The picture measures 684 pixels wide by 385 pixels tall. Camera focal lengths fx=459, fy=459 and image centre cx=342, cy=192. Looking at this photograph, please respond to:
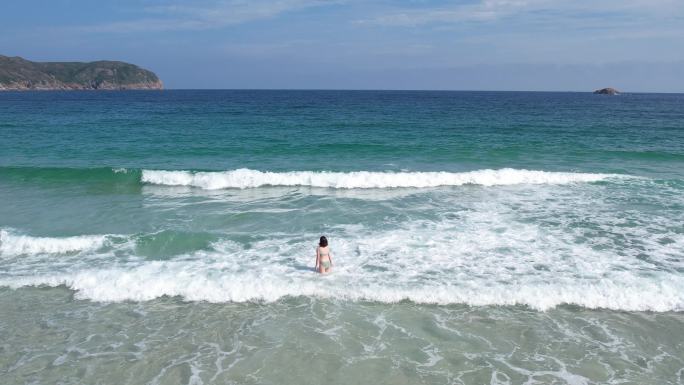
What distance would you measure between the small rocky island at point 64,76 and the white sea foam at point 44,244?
6890 inches

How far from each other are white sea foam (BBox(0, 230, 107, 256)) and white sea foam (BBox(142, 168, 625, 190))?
733 cm

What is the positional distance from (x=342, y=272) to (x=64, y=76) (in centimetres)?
20266

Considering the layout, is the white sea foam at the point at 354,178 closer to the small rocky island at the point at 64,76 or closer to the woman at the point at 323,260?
the woman at the point at 323,260

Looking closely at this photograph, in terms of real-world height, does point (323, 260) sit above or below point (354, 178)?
below

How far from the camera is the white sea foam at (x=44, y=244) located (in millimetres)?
12509

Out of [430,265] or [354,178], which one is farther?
[354,178]

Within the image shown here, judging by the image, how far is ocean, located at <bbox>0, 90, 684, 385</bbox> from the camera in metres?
7.60

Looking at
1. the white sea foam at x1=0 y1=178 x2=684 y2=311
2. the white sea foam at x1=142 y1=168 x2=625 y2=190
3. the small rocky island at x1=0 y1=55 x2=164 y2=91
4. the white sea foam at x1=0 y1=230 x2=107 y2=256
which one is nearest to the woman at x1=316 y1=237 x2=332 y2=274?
the white sea foam at x1=0 y1=178 x2=684 y2=311

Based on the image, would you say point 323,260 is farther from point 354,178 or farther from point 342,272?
point 354,178

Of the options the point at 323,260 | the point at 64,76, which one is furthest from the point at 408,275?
the point at 64,76

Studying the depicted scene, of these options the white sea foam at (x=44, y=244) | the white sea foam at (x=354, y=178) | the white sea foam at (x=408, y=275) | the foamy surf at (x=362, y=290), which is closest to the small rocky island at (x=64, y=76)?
the white sea foam at (x=354, y=178)

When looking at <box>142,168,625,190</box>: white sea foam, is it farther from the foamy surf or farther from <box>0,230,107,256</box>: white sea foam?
the foamy surf

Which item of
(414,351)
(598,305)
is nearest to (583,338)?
(598,305)

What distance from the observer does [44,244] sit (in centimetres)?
1272
